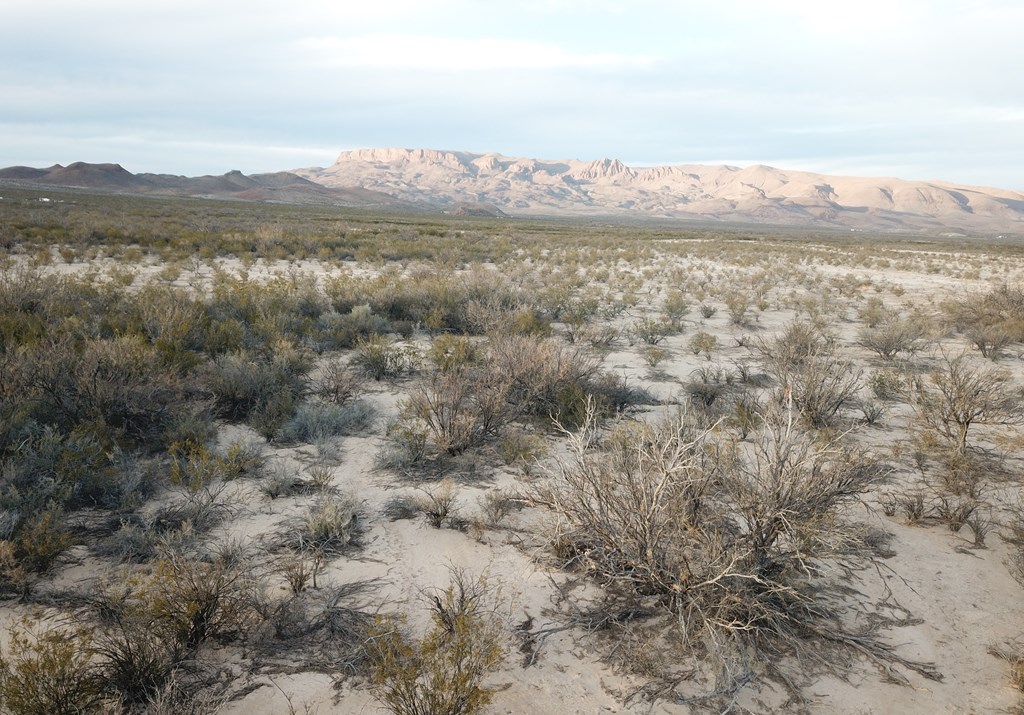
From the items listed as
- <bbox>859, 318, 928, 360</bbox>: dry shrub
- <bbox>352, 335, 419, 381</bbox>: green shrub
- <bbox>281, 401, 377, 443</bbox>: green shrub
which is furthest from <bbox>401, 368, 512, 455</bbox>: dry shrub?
<bbox>859, 318, 928, 360</bbox>: dry shrub

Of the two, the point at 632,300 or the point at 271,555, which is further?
the point at 632,300

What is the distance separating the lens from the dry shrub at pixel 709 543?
304 cm

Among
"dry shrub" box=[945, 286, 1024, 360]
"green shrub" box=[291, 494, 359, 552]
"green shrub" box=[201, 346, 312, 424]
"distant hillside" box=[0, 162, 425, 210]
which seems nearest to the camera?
"green shrub" box=[291, 494, 359, 552]

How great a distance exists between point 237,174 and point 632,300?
196m

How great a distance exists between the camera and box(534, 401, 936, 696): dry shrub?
9.98 ft

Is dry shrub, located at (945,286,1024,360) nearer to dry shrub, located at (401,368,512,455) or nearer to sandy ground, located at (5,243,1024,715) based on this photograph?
sandy ground, located at (5,243,1024,715)

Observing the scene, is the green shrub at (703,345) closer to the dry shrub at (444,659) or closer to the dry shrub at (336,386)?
the dry shrub at (336,386)

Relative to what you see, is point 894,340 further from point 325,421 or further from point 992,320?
point 325,421

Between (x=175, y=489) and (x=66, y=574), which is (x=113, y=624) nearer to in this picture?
(x=66, y=574)

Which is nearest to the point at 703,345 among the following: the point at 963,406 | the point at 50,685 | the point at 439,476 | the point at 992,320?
the point at 963,406

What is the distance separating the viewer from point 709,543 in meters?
3.22

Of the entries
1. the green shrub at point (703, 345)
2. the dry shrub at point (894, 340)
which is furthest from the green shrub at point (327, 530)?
the dry shrub at point (894, 340)

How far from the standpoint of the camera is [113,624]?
2.97 m

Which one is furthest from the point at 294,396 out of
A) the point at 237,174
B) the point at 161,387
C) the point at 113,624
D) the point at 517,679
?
the point at 237,174
